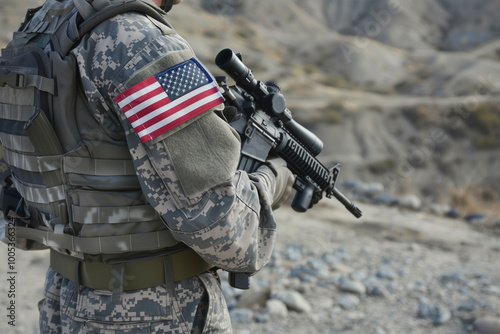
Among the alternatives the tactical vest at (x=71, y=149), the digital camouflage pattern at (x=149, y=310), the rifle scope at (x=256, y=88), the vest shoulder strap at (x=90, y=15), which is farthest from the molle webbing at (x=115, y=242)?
the rifle scope at (x=256, y=88)

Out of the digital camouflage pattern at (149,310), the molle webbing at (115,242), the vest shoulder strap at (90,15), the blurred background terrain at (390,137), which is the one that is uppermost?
the vest shoulder strap at (90,15)

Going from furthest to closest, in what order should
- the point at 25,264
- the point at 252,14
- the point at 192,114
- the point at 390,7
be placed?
the point at 390,7 < the point at 252,14 < the point at 25,264 < the point at 192,114

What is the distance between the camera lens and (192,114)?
3.76 feet

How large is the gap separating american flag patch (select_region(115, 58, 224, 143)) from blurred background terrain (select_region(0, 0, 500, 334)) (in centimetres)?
238

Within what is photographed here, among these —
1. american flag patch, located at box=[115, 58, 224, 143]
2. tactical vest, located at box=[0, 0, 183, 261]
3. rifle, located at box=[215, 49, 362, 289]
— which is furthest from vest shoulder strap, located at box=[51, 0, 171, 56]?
rifle, located at box=[215, 49, 362, 289]

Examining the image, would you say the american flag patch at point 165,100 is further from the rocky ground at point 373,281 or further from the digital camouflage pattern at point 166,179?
the rocky ground at point 373,281

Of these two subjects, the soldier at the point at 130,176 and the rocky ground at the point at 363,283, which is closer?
the soldier at the point at 130,176

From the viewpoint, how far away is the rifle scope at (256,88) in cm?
167

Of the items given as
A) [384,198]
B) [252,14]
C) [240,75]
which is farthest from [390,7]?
[240,75]

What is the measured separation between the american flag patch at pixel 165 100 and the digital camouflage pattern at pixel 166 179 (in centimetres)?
2

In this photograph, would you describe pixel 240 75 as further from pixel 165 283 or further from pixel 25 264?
pixel 25 264

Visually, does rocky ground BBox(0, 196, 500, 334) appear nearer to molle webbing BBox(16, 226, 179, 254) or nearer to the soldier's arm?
molle webbing BBox(16, 226, 179, 254)

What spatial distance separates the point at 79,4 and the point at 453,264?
4285 mm

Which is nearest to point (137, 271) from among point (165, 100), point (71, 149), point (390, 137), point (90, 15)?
point (71, 149)
